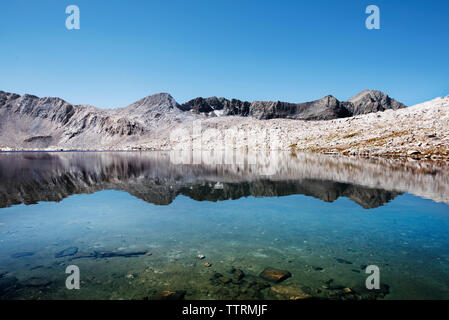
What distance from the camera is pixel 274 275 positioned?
424 inches

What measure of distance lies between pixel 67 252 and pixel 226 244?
26.6 feet

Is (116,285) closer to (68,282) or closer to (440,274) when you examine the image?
(68,282)

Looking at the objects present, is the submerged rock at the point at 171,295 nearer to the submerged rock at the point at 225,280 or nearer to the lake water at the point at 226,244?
the lake water at the point at 226,244

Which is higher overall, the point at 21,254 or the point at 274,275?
the point at 21,254

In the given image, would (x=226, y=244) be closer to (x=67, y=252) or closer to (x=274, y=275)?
(x=274, y=275)

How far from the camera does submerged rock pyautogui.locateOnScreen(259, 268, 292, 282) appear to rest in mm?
10523

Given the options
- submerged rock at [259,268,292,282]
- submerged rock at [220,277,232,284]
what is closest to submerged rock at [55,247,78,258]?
submerged rock at [220,277,232,284]

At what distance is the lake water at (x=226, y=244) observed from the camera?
9906 mm

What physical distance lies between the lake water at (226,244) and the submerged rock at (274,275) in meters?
0.27

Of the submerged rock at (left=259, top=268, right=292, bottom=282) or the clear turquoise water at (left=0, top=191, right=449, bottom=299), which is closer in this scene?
the clear turquoise water at (left=0, top=191, right=449, bottom=299)

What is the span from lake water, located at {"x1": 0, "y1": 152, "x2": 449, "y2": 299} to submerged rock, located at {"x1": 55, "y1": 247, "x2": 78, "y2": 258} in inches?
3.8

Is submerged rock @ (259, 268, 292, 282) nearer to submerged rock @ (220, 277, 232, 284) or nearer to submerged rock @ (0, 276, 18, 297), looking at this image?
submerged rock @ (220, 277, 232, 284)

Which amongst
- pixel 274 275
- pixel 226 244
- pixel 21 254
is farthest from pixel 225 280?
pixel 21 254

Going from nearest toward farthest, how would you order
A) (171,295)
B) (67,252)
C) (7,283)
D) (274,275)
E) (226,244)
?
(171,295) < (7,283) < (274,275) < (67,252) < (226,244)
